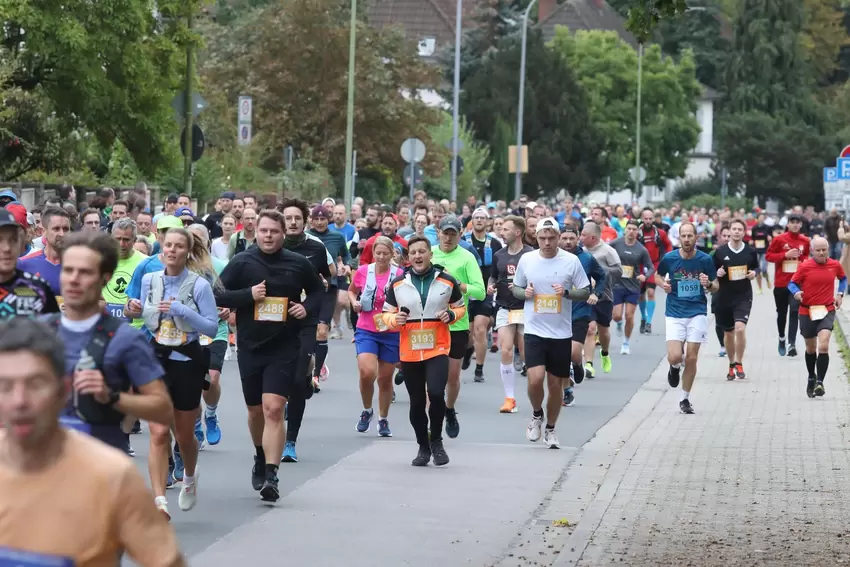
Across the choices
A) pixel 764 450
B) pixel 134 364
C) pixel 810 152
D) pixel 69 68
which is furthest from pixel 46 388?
pixel 810 152

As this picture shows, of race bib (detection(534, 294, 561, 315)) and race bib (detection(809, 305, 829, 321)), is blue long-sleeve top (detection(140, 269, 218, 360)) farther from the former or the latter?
race bib (detection(809, 305, 829, 321))

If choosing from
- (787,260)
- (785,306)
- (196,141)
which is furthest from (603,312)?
(196,141)

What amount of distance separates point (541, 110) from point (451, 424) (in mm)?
71147

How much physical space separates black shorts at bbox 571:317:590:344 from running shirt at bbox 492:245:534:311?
0.88 metres

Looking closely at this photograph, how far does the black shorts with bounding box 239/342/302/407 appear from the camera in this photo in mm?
10266

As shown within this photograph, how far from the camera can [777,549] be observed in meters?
8.99

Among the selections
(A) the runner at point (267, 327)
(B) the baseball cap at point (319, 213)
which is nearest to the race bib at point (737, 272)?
(B) the baseball cap at point (319, 213)

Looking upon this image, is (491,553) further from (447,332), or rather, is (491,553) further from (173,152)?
(173,152)

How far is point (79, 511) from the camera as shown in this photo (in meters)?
3.51

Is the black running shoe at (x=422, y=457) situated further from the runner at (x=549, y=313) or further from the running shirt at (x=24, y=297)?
the running shirt at (x=24, y=297)

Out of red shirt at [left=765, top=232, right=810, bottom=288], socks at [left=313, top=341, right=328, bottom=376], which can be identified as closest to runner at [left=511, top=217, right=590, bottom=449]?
socks at [left=313, top=341, right=328, bottom=376]

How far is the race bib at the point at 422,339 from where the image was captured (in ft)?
39.3

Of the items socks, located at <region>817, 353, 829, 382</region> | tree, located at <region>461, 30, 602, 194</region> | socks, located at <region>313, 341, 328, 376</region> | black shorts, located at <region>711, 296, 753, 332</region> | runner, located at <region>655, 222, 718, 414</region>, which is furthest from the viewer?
tree, located at <region>461, 30, 602, 194</region>

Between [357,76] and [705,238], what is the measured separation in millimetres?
16447
